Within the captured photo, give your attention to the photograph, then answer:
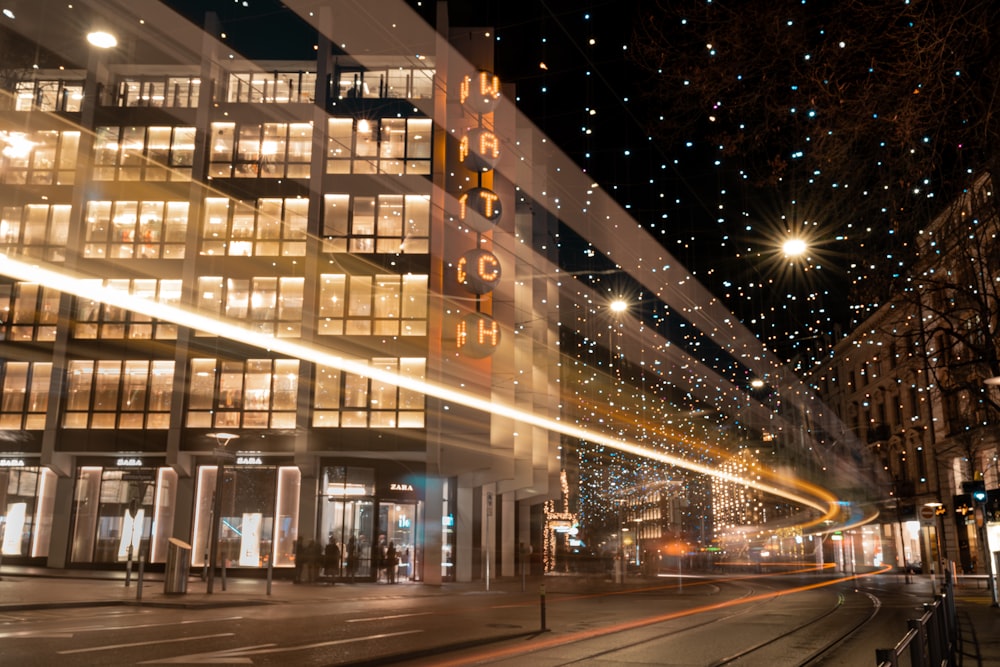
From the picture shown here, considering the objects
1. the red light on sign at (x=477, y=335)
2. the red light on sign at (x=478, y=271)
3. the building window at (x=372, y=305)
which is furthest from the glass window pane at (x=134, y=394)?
the red light on sign at (x=478, y=271)

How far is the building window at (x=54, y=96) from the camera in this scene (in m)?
37.1

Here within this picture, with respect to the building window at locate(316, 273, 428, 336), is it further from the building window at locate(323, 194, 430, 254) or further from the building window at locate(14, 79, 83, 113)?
the building window at locate(14, 79, 83, 113)

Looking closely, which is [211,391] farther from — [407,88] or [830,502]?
[830,502]

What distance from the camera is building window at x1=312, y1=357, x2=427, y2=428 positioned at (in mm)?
34500

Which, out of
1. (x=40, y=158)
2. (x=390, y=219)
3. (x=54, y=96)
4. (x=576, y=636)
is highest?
(x=54, y=96)

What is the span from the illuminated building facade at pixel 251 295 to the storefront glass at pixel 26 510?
85 mm

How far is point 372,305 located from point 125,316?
34.6 ft

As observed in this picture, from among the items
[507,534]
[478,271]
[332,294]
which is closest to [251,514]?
[332,294]

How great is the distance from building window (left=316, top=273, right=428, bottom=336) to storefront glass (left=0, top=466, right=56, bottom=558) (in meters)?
13.8

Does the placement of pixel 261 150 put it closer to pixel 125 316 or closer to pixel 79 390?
pixel 125 316

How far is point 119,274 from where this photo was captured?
118ft

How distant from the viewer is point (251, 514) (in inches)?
1403

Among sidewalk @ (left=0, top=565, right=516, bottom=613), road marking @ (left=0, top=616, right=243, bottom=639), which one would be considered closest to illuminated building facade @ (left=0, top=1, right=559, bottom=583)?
sidewalk @ (left=0, top=565, right=516, bottom=613)

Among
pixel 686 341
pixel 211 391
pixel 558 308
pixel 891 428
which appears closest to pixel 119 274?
pixel 211 391
